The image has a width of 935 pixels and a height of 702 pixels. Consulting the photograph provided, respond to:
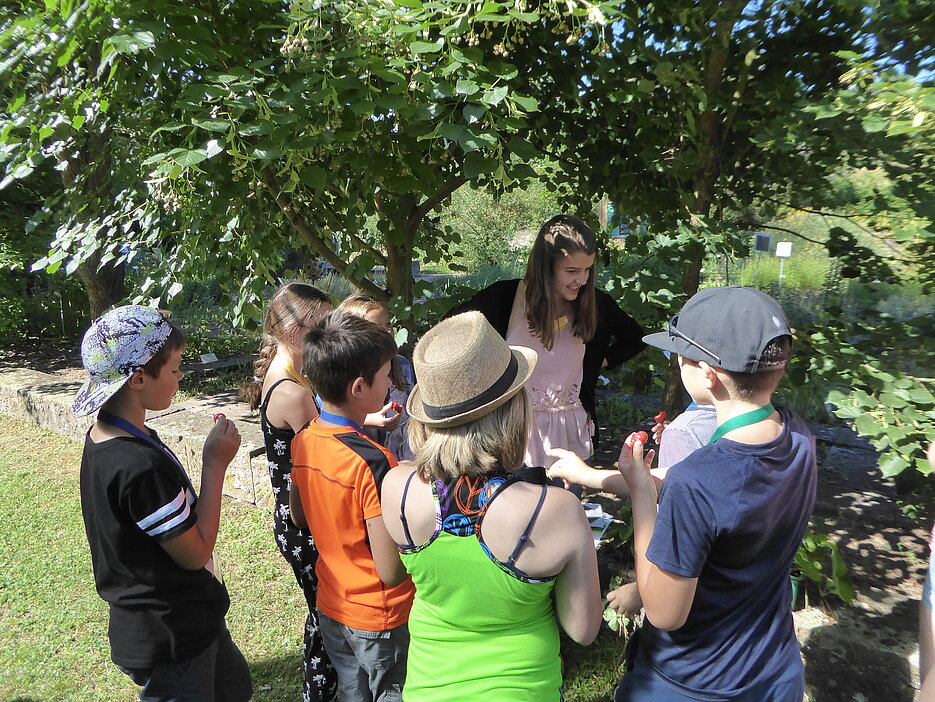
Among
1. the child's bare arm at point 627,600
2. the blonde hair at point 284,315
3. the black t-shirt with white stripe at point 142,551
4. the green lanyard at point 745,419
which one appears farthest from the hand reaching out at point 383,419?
the green lanyard at point 745,419

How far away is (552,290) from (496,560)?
1341 mm

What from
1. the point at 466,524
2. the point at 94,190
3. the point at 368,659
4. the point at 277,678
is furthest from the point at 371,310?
the point at 94,190

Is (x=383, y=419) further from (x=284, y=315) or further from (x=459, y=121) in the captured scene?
(x=459, y=121)

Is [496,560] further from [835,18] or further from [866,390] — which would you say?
[835,18]

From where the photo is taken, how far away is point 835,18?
2.99 metres

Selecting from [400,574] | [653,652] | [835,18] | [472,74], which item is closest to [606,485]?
[653,652]

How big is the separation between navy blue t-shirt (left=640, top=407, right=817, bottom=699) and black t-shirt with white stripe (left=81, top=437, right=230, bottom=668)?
1.22 metres

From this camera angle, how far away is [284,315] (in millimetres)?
2469

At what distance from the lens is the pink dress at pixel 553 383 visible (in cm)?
258

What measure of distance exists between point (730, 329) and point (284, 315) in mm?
1640

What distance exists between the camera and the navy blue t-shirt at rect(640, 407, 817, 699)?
1.34 m

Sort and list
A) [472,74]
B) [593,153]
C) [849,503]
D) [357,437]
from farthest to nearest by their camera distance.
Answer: [849,503] < [593,153] < [472,74] < [357,437]

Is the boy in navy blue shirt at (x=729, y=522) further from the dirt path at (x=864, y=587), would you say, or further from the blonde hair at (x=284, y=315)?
the blonde hair at (x=284, y=315)

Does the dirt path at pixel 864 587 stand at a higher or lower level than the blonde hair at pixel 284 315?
lower
